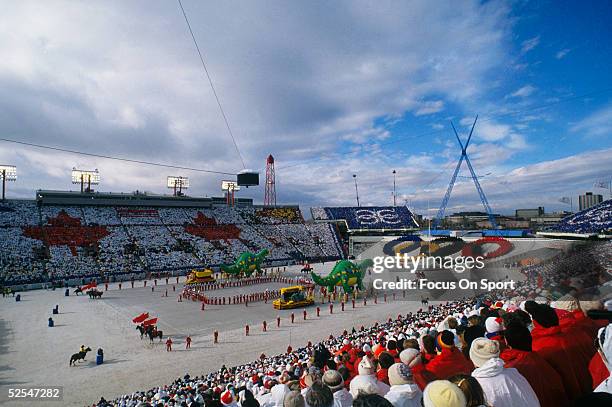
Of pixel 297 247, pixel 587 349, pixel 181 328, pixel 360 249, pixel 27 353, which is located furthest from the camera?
pixel 360 249

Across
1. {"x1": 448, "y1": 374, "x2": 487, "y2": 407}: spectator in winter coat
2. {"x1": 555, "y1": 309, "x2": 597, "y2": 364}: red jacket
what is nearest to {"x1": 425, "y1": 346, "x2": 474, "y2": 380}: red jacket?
{"x1": 555, "y1": 309, "x2": 597, "y2": 364}: red jacket

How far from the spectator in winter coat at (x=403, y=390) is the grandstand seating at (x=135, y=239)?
35.7 meters

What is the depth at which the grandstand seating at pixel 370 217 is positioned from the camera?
195 ft

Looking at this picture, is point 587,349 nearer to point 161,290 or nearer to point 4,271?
point 161,290

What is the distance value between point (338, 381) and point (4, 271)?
119 feet

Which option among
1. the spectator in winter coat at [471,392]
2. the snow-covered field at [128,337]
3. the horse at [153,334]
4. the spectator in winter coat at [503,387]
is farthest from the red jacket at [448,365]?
the horse at [153,334]

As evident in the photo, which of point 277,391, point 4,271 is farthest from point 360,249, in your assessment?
point 277,391

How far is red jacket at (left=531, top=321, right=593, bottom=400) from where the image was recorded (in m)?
3.35

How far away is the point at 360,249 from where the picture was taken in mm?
51750

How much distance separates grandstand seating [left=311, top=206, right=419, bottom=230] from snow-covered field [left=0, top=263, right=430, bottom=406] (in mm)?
35771

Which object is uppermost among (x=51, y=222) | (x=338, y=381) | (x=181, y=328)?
(x=51, y=222)

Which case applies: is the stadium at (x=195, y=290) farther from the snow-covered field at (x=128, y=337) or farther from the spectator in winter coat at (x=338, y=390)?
the spectator in winter coat at (x=338, y=390)

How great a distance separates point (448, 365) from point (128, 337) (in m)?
16.9

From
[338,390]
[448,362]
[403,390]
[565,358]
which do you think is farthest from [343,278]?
[403,390]
